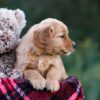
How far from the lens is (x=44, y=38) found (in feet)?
9.84

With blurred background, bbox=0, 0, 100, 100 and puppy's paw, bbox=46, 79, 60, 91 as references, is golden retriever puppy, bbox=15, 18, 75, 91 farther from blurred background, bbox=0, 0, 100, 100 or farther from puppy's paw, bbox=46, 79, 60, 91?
blurred background, bbox=0, 0, 100, 100

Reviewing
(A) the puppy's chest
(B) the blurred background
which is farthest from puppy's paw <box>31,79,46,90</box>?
(B) the blurred background

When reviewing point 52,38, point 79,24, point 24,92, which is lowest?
point 79,24

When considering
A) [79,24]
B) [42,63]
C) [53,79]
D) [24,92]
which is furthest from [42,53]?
[79,24]

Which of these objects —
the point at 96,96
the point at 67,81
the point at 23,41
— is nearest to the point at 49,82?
the point at 67,81

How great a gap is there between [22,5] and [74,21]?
0.71 meters

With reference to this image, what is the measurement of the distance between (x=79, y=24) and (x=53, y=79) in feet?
16.7

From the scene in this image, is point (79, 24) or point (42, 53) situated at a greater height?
point (42, 53)

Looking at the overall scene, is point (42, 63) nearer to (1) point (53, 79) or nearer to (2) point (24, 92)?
(1) point (53, 79)

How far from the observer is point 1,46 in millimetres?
2891

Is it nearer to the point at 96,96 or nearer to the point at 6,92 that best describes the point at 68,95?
the point at 6,92

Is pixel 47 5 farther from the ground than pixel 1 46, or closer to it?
closer to it

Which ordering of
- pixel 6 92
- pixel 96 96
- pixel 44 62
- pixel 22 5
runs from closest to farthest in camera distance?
pixel 6 92 < pixel 44 62 < pixel 96 96 < pixel 22 5

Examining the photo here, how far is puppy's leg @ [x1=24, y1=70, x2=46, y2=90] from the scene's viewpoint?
2.79 meters
